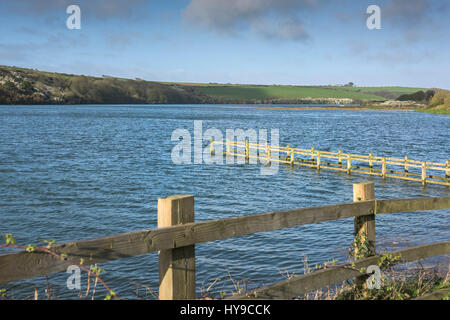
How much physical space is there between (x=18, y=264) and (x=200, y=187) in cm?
2708

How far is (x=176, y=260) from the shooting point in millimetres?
3805

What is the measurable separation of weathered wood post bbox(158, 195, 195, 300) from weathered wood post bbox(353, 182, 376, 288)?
95.7 inches

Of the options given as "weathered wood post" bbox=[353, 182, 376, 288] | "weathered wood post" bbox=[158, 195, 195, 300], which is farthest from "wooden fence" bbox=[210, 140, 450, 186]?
"weathered wood post" bbox=[158, 195, 195, 300]

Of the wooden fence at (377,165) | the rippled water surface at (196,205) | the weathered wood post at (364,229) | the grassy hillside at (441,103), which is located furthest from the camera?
the grassy hillside at (441,103)

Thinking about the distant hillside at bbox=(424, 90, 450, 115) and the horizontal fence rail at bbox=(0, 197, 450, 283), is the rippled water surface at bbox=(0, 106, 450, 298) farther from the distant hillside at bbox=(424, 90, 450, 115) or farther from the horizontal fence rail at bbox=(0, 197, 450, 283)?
the distant hillside at bbox=(424, 90, 450, 115)

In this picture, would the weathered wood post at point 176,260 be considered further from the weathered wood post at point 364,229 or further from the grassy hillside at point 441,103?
the grassy hillside at point 441,103

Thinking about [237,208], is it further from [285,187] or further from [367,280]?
[367,280]

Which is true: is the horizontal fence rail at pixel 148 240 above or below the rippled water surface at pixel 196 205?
above

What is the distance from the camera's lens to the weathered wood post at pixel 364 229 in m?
5.38

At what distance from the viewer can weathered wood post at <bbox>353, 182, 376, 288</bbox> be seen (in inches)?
212

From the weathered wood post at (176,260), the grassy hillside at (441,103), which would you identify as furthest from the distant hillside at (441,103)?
the weathered wood post at (176,260)

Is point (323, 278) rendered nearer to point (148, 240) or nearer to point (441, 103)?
point (148, 240)

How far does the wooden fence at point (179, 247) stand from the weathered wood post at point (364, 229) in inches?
3.2
